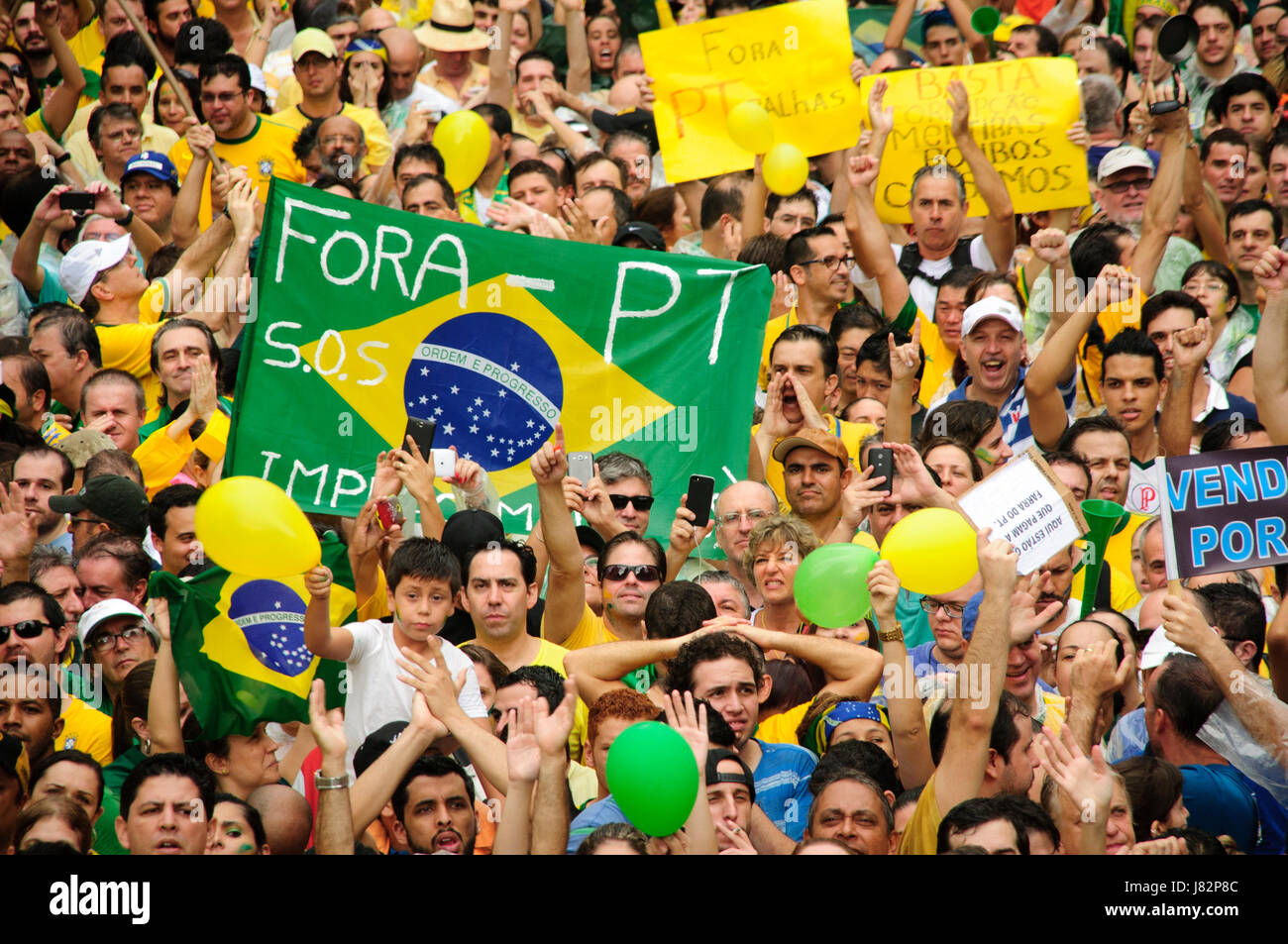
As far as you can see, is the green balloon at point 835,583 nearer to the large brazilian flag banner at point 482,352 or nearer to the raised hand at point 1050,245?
the large brazilian flag banner at point 482,352

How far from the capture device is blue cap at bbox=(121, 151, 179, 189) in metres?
9.59

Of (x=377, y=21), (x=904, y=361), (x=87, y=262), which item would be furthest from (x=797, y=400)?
(x=377, y=21)

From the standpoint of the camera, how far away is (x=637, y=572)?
6848 mm

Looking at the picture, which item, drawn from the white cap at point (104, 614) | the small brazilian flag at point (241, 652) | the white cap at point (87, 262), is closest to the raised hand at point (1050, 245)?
the small brazilian flag at point (241, 652)

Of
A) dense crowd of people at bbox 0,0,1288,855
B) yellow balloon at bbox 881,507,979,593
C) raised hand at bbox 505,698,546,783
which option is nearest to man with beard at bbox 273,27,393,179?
dense crowd of people at bbox 0,0,1288,855

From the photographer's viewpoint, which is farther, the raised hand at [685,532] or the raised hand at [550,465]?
the raised hand at [685,532]

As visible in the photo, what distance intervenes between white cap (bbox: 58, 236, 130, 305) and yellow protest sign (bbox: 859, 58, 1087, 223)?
4009mm

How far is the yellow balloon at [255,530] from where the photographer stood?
230 inches

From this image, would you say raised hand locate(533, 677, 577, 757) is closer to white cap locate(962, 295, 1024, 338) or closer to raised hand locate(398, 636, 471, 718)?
raised hand locate(398, 636, 471, 718)

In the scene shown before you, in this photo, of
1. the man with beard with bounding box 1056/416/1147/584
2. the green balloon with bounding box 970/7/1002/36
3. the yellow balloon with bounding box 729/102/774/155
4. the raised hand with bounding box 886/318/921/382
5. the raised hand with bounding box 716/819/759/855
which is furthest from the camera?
the green balloon with bounding box 970/7/1002/36

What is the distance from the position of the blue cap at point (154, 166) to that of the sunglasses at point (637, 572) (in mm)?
4200

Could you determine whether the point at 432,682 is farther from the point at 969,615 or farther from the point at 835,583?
the point at 969,615

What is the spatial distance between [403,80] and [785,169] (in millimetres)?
3089
